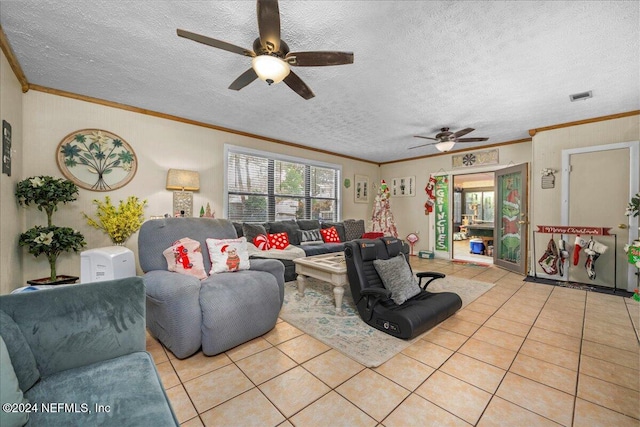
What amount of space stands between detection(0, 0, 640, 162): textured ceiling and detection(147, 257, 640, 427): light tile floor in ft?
8.48

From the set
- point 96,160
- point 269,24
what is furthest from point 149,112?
point 269,24

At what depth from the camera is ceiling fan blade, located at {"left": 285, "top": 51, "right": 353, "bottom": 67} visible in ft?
6.23

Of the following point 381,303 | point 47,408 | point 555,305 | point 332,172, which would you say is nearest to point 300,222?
point 332,172

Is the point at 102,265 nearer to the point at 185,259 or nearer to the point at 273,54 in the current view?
the point at 185,259

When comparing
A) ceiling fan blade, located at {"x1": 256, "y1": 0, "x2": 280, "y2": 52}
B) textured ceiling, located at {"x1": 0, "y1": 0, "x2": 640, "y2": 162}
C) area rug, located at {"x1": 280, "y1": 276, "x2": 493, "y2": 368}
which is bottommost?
area rug, located at {"x1": 280, "y1": 276, "x2": 493, "y2": 368}

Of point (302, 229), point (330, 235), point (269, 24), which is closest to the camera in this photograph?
point (269, 24)

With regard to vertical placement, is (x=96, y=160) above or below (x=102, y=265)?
above

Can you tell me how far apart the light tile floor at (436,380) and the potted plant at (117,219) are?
1.97 metres

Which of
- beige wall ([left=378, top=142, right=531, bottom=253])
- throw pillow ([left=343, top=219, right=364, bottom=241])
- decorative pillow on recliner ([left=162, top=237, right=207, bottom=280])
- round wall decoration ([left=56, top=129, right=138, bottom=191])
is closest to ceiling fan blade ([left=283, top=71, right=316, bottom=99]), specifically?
decorative pillow on recliner ([left=162, top=237, right=207, bottom=280])

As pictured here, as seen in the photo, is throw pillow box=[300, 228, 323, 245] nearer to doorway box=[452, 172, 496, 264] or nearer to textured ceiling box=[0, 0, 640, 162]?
textured ceiling box=[0, 0, 640, 162]

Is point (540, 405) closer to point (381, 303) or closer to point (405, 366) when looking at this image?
point (405, 366)

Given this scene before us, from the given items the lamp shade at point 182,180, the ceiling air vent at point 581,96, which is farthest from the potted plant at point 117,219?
the ceiling air vent at point 581,96

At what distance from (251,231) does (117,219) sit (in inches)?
72.7

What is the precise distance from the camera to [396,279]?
263cm
